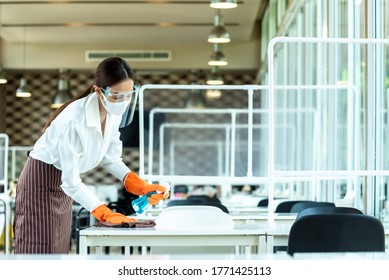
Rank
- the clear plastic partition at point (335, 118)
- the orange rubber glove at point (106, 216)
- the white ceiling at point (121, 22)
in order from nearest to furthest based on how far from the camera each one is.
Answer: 1. the orange rubber glove at point (106, 216)
2. the clear plastic partition at point (335, 118)
3. the white ceiling at point (121, 22)

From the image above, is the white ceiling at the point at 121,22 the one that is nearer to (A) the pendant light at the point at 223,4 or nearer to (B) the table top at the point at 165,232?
(A) the pendant light at the point at 223,4

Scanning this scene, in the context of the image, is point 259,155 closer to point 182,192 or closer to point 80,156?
point 80,156

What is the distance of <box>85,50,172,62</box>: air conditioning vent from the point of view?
13.7m

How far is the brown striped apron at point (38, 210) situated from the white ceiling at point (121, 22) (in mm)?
7913

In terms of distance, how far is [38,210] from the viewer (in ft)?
8.80

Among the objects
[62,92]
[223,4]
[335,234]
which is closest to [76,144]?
[335,234]

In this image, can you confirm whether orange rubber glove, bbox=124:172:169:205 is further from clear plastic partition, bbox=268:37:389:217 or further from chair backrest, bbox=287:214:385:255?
chair backrest, bbox=287:214:385:255

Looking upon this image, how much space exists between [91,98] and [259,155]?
266 cm

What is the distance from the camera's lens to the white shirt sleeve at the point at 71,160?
258 cm

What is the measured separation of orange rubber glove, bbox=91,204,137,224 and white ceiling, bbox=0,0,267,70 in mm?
7834

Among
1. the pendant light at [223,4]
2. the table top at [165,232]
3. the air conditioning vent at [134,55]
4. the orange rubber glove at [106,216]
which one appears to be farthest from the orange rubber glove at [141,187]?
the air conditioning vent at [134,55]

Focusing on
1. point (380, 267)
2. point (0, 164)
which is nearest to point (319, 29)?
point (0, 164)

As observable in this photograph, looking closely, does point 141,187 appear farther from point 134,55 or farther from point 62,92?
point 134,55

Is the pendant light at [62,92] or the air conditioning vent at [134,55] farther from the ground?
the air conditioning vent at [134,55]
